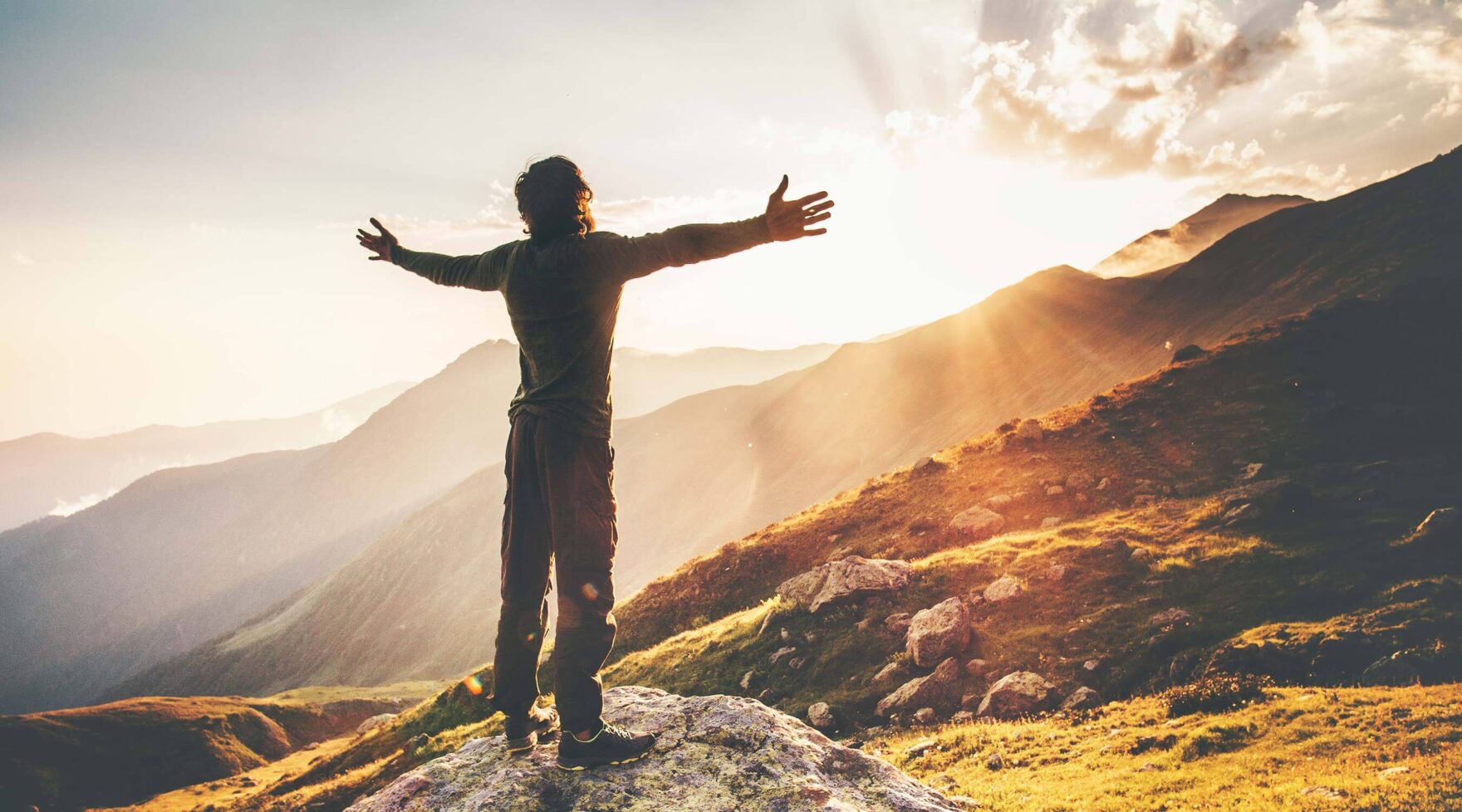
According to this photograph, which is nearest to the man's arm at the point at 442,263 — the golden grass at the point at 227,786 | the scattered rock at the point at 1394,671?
the scattered rock at the point at 1394,671

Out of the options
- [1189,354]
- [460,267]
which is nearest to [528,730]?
[460,267]

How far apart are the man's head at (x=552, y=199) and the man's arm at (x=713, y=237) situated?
0.44 metres

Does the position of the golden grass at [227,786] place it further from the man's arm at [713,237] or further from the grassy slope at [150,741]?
the man's arm at [713,237]

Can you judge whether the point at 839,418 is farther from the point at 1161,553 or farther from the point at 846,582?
the point at 846,582

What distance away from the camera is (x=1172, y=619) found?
15312 millimetres

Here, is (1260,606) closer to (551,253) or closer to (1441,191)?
(551,253)

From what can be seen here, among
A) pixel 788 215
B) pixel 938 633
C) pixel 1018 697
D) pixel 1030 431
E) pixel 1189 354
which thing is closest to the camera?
pixel 788 215

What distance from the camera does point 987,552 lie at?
1978cm

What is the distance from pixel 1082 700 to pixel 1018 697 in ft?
4.10

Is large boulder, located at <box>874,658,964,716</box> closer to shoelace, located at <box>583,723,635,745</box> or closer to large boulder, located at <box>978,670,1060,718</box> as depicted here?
large boulder, located at <box>978,670,1060,718</box>

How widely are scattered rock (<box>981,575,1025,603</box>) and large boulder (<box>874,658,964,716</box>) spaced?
2870 mm

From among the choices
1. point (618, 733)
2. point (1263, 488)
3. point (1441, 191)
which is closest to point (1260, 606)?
point (1263, 488)

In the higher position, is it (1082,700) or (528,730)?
(528,730)

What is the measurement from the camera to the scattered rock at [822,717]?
46.1 feet
